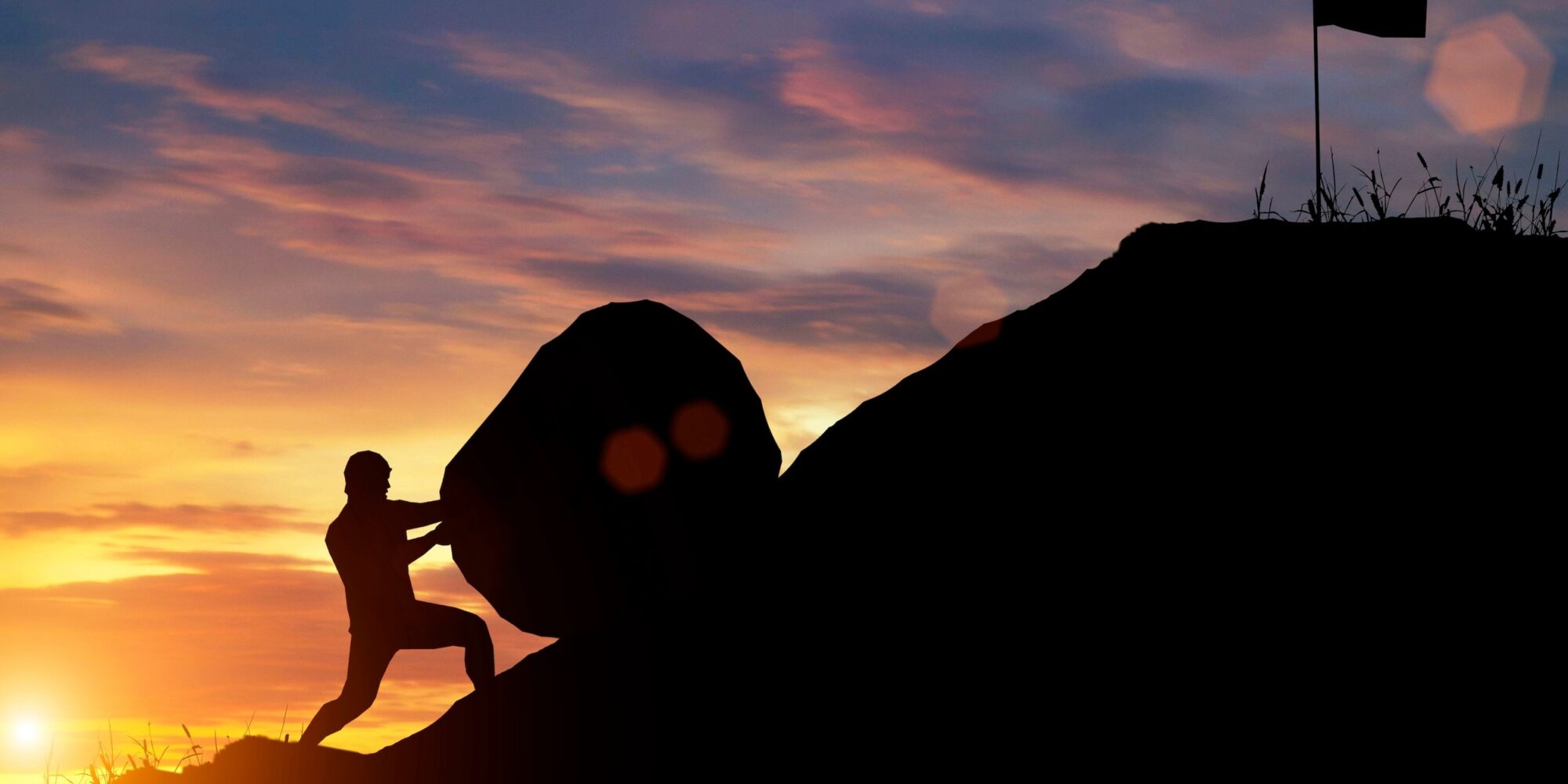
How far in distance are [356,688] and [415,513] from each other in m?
1.09

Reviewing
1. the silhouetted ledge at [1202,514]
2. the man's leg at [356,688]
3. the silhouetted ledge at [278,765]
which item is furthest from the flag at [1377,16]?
the silhouetted ledge at [278,765]

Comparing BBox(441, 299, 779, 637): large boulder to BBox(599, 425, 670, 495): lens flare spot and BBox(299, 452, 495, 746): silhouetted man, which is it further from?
BBox(299, 452, 495, 746): silhouetted man

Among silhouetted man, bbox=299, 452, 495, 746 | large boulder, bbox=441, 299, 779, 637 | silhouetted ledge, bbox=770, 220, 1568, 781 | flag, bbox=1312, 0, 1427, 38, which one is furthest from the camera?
flag, bbox=1312, 0, 1427, 38

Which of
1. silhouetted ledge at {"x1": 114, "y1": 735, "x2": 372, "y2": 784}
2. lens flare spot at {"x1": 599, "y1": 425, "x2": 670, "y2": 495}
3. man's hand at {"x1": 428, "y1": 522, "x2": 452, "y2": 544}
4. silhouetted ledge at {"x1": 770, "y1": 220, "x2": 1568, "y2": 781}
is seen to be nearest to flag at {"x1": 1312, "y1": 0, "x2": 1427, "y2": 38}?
silhouetted ledge at {"x1": 770, "y1": 220, "x2": 1568, "y2": 781}

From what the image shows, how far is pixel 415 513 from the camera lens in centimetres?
922

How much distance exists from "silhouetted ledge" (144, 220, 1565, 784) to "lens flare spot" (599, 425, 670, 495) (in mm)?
1278

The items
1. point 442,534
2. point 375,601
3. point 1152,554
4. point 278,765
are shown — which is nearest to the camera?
point 1152,554

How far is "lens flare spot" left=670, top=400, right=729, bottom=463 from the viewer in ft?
30.5

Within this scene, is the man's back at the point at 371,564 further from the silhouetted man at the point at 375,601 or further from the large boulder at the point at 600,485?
the large boulder at the point at 600,485

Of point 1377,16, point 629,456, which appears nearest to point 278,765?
point 629,456

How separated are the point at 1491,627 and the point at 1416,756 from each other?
0.67 m

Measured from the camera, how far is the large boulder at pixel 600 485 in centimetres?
920

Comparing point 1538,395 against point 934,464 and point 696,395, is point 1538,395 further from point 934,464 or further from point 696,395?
point 696,395

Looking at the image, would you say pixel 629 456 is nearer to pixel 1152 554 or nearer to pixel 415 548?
pixel 415 548
